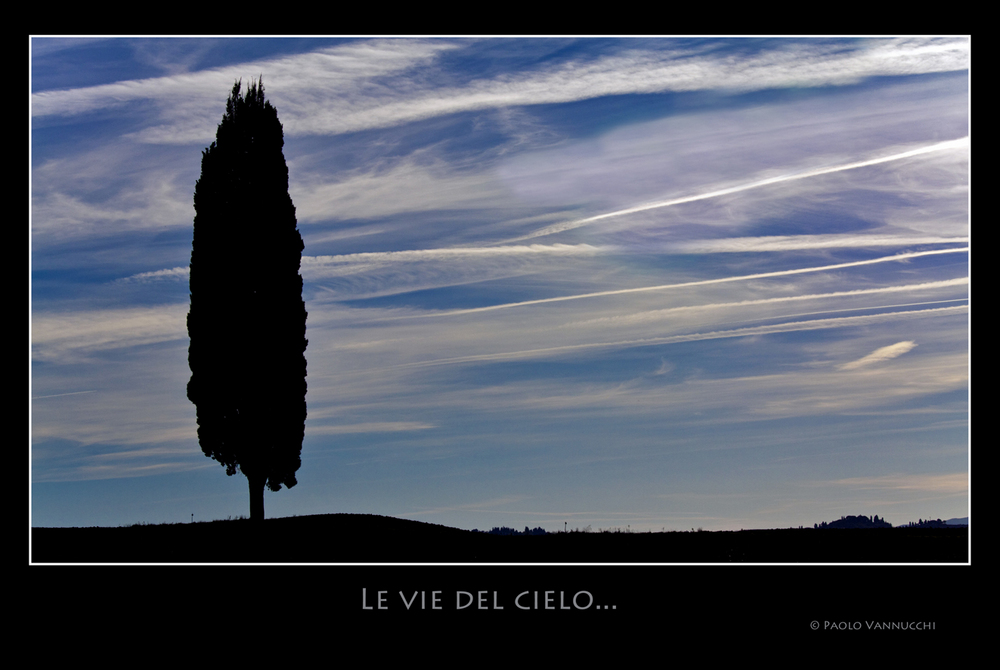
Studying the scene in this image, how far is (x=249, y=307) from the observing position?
73.5 feet

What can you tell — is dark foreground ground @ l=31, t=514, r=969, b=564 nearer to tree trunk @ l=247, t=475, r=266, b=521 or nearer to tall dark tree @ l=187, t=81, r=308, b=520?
tree trunk @ l=247, t=475, r=266, b=521

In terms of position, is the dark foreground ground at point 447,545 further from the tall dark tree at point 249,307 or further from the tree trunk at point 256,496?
the tall dark tree at point 249,307

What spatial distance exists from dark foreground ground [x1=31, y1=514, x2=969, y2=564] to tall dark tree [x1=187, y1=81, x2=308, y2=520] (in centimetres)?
208

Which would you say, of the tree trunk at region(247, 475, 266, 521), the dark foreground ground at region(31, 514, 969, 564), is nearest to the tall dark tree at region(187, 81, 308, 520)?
the tree trunk at region(247, 475, 266, 521)

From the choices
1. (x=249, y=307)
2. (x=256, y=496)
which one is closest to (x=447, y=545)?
(x=256, y=496)

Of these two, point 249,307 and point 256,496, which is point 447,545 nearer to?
point 256,496

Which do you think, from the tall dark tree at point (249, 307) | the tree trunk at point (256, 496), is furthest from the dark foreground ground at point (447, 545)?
the tall dark tree at point (249, 307)

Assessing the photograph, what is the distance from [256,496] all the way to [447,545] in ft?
18.3

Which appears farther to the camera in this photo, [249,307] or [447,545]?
[249,307]

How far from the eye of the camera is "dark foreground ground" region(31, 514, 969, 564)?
16750mm

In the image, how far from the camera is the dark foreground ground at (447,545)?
1675cm

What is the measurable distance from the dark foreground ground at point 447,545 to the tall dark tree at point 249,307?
208 cm

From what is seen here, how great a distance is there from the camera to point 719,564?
12969 mm

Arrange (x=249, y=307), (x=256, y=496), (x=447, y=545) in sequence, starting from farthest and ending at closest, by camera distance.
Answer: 1. (x=249, y=307)
2. (x=256, y=496)
3. (x=447, y=545)
